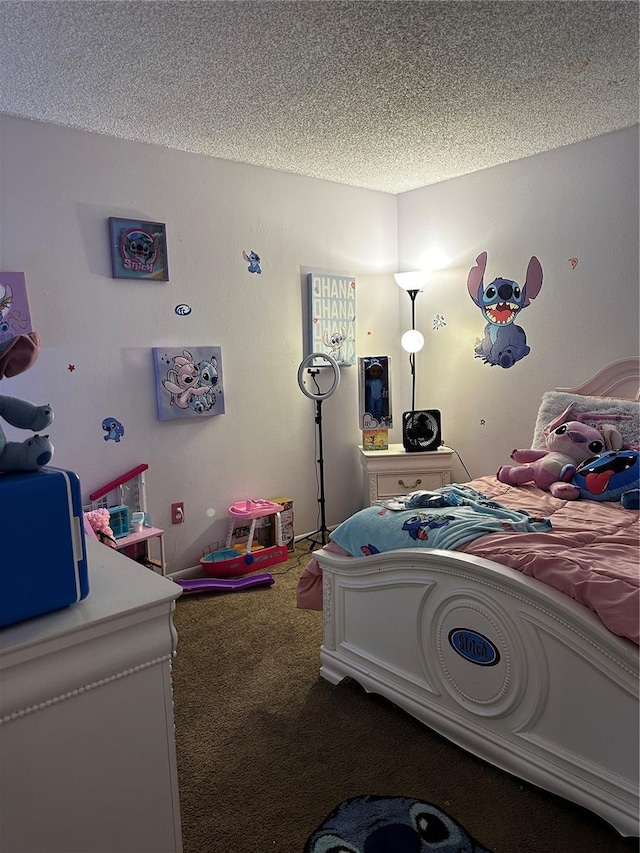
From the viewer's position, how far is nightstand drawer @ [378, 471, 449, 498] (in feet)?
12.9

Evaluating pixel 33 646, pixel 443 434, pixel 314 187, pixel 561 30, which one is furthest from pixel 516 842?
pixel 314 187

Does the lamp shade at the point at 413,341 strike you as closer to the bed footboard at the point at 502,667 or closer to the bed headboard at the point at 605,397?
the bed headboard at the point at 605,397

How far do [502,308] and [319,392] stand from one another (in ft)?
4.25

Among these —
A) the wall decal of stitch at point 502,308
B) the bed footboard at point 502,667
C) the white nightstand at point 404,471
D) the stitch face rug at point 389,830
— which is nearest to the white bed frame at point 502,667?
the bed footboard at point 502,667

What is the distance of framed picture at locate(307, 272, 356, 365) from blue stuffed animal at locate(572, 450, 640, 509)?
1.88m

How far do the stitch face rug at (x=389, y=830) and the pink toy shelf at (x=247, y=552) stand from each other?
1835 mm

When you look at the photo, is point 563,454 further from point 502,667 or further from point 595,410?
point 502,667

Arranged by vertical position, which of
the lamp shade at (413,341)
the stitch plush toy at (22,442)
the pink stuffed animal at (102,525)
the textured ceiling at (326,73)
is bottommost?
the pink stuffed animal at (102,525)

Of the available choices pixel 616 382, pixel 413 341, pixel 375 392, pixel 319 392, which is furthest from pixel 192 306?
pixel 616 382

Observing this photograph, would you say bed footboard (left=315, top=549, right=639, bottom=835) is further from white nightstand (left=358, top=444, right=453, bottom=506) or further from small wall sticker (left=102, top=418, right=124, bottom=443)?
white nightstand (left=358, top=444, right=453, bottom=506)

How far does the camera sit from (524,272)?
3740mm

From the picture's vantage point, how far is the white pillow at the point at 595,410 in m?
2.94

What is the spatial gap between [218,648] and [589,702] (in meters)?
1.61

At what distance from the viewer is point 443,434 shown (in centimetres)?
434
